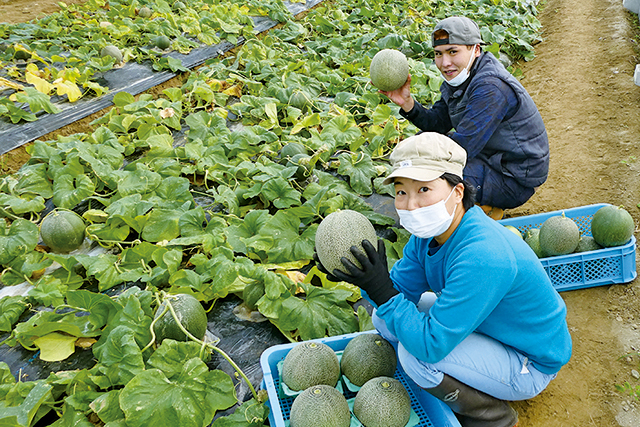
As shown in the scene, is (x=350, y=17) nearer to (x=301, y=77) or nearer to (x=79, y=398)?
(x=301, y=77)

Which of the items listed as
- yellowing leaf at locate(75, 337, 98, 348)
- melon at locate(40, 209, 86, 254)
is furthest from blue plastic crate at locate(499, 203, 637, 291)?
melon at locate(40, 209, 86, 254)

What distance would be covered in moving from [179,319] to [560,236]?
2.50 meters

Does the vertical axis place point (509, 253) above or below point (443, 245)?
above

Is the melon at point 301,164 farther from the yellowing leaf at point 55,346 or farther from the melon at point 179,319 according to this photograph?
the yellowing leaf at point 55,346

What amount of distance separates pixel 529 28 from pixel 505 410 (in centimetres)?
827

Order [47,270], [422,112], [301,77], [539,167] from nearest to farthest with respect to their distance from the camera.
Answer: [47,270] < [539,167] < [422,112] < [301,77]

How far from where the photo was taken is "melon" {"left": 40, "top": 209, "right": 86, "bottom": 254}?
3014 millimetres

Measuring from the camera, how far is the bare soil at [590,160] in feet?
8.24

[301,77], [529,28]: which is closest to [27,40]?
[301,77]

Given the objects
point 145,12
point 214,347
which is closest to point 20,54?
point 145,12

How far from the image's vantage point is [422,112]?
3.86 metres

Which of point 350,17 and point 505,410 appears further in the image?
point 350,17

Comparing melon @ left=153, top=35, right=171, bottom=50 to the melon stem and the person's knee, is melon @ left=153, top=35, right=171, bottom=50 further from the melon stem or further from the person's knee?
the person's knee

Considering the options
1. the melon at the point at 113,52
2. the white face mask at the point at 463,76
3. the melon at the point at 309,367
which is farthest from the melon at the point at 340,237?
the melon at the point at 113,52
